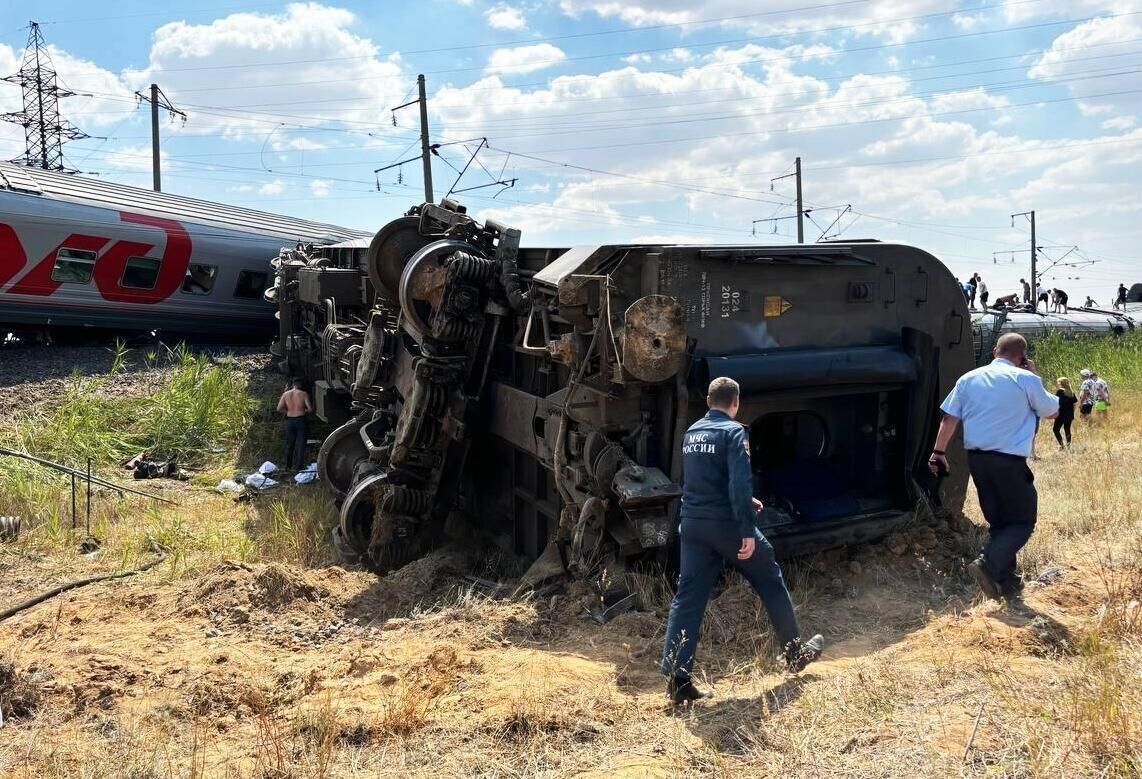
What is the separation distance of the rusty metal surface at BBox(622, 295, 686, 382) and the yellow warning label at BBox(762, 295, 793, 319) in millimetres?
805

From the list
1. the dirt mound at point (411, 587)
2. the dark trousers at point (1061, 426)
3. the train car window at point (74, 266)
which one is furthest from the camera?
the train car window at point (74, 266)

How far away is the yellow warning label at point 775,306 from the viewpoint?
237 inches

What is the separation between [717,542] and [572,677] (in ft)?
3.36

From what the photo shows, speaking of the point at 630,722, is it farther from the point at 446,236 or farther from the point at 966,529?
the point at 446,236

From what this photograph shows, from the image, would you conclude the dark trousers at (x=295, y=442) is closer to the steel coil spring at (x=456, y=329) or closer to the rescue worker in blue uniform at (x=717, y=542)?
the steel coil spring at (x=456, y=329)

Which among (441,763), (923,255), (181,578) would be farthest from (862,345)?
(181,578)

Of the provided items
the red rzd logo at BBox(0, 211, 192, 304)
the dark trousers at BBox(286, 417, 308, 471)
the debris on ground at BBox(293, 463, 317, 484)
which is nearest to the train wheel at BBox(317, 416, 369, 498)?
the debris on ground at BBox(293, 463, 317, 484)

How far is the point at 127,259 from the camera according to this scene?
1559cm

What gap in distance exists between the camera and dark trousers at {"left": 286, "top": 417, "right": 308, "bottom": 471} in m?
12.0

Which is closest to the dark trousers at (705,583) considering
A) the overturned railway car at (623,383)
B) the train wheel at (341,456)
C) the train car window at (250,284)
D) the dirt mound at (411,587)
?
the overturned railway car at (623,383)

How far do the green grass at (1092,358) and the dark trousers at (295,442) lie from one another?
50.2 feet

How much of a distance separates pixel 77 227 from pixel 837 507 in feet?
43.3

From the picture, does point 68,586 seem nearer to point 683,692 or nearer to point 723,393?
point 683,692

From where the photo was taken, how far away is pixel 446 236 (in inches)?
296
